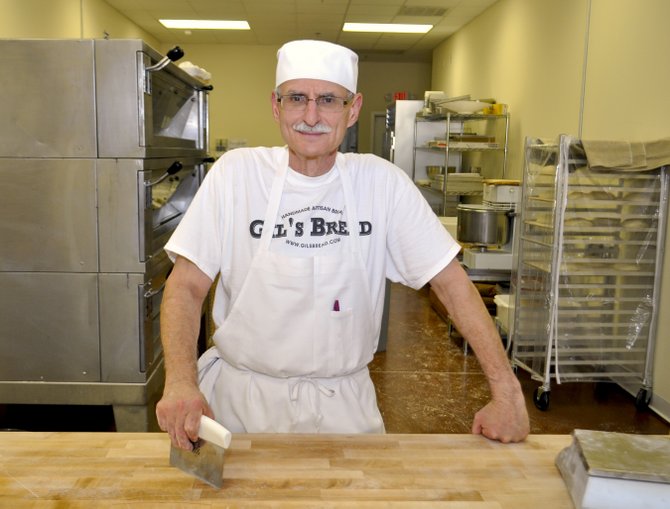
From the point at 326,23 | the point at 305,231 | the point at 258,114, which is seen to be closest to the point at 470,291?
the point at 305,231

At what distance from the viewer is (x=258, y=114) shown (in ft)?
36.8

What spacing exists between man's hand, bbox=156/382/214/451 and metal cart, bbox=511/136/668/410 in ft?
9.21

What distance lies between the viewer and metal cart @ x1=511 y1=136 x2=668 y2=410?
3619mm

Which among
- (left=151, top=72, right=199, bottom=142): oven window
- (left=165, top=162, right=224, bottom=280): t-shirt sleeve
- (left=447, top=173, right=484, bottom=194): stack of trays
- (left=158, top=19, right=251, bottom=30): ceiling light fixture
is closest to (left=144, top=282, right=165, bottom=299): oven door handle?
(left=151, top=72, right=199, bottom=142): oven window

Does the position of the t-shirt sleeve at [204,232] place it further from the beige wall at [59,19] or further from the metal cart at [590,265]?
the beige wall at [59,19]

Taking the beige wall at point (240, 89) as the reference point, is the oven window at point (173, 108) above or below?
below

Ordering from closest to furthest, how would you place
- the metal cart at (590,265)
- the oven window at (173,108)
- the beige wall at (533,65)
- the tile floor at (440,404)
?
the oven window at (173,108)
the tile floor at (440,404)
the metal cart at (590,265)
the beige wall at (533,65)

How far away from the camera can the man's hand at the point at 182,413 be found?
3.59 ft

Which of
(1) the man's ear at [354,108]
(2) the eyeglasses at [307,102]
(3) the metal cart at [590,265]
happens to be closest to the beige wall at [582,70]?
(3) the metal cart at [590,265]

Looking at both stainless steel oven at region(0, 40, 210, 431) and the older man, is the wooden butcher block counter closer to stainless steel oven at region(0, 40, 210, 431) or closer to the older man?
the older man

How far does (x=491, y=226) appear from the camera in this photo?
4.72m

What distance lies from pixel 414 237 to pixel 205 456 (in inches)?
28.4

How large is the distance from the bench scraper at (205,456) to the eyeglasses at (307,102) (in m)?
0.70

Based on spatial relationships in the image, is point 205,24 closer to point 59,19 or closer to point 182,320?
point 59,19
